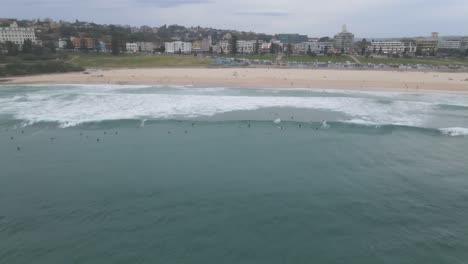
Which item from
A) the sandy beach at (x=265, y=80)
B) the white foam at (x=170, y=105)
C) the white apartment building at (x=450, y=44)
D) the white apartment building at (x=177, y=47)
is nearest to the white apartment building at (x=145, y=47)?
the white apartment building at (x=177, y=47)

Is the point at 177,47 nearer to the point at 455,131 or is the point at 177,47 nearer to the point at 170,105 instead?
the point at 170,105

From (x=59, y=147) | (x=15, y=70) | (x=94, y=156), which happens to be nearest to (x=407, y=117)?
(x=94, y=156)

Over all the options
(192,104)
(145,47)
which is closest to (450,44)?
(145,47)

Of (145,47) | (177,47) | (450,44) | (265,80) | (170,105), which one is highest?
(450,44)

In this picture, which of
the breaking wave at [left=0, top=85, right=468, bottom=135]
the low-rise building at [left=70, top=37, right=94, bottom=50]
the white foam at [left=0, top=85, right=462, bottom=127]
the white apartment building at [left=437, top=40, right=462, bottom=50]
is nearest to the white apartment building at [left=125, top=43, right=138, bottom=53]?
the low-rise building at [left=70, top=37, right=94, bottom=50]

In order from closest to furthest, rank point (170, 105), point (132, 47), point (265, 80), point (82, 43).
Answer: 1. point (170, 105)
2. point (265, 80)
3. point (82, 43)
4. point (132, 47)

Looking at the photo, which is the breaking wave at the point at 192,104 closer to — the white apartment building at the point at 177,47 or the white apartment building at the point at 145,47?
the white apartment building at the point at 145,47
